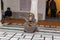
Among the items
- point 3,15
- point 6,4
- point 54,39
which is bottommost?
point 54,39

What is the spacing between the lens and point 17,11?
28.8 feet

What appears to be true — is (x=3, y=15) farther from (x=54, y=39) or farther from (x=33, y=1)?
(x=54, y=39)

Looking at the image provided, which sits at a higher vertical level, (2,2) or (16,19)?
(2,2)

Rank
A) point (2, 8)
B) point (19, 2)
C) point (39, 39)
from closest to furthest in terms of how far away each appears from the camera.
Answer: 1. point (39, 39)
2. point (2, 8)
3. point (19, 2)

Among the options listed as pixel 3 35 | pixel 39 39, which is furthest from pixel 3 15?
pixel 39 39

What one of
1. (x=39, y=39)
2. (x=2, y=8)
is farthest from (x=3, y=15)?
(x=39, y=39)

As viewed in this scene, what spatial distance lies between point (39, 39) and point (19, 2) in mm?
3833

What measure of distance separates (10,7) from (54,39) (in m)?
3.80

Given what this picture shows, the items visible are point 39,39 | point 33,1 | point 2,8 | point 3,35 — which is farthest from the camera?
point 2,8

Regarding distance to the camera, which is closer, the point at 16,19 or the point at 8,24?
the point at 8,24

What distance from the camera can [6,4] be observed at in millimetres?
8250

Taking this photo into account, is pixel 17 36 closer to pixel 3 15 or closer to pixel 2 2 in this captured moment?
pixel 3 15

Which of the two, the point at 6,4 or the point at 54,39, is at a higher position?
the point at 6,4

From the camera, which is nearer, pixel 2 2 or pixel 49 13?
pixel 2 2
